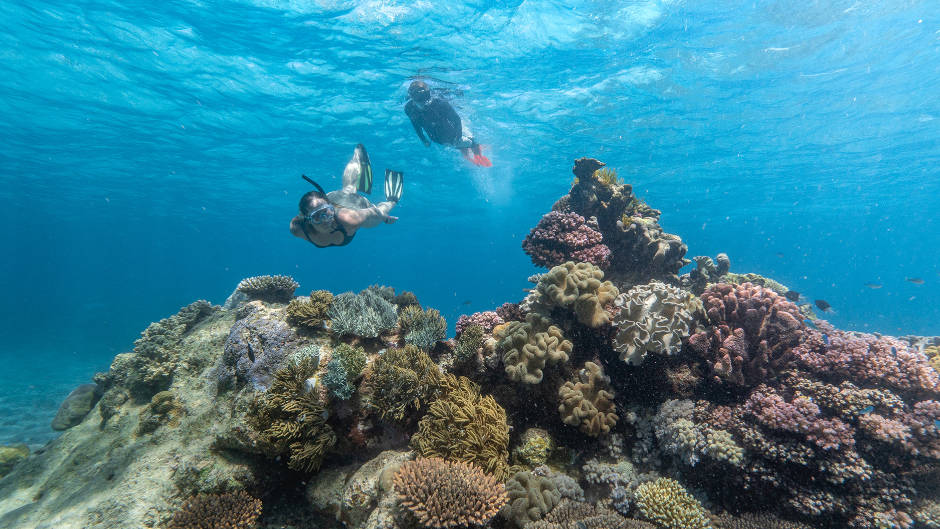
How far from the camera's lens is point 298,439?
503 cm

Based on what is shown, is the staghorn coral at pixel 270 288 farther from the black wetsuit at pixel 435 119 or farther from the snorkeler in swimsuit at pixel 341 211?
the black wetsuit at pixel 435 119

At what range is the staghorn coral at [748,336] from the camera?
496cm

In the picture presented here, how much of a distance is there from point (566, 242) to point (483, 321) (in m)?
2.50

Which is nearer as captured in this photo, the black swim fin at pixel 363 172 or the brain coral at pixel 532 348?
the brain coral at pixel 532 348

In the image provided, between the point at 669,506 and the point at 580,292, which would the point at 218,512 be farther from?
the point at 580,292

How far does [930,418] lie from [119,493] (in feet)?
34.3

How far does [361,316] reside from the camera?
6516 mm

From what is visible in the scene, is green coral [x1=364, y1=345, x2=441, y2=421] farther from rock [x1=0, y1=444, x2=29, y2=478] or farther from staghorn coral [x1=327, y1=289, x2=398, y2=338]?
rock [x1=0, y1=444, x2=29, y2=478]

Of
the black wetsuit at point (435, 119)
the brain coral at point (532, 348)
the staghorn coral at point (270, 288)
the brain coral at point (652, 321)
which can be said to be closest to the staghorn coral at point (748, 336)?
the brain coral at point (652, 321)

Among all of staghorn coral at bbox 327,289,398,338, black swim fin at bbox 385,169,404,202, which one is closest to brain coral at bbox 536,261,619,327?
staghorn coral at bbox 327,289,398,338

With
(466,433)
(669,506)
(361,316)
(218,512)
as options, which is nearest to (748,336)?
(669,506)

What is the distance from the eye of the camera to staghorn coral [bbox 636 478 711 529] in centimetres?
399

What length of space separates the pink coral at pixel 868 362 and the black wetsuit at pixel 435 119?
14400mm

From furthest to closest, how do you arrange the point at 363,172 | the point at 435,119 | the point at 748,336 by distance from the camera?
1. the point at 435,119
2. the point at 363,172
3. the point at 748,336
